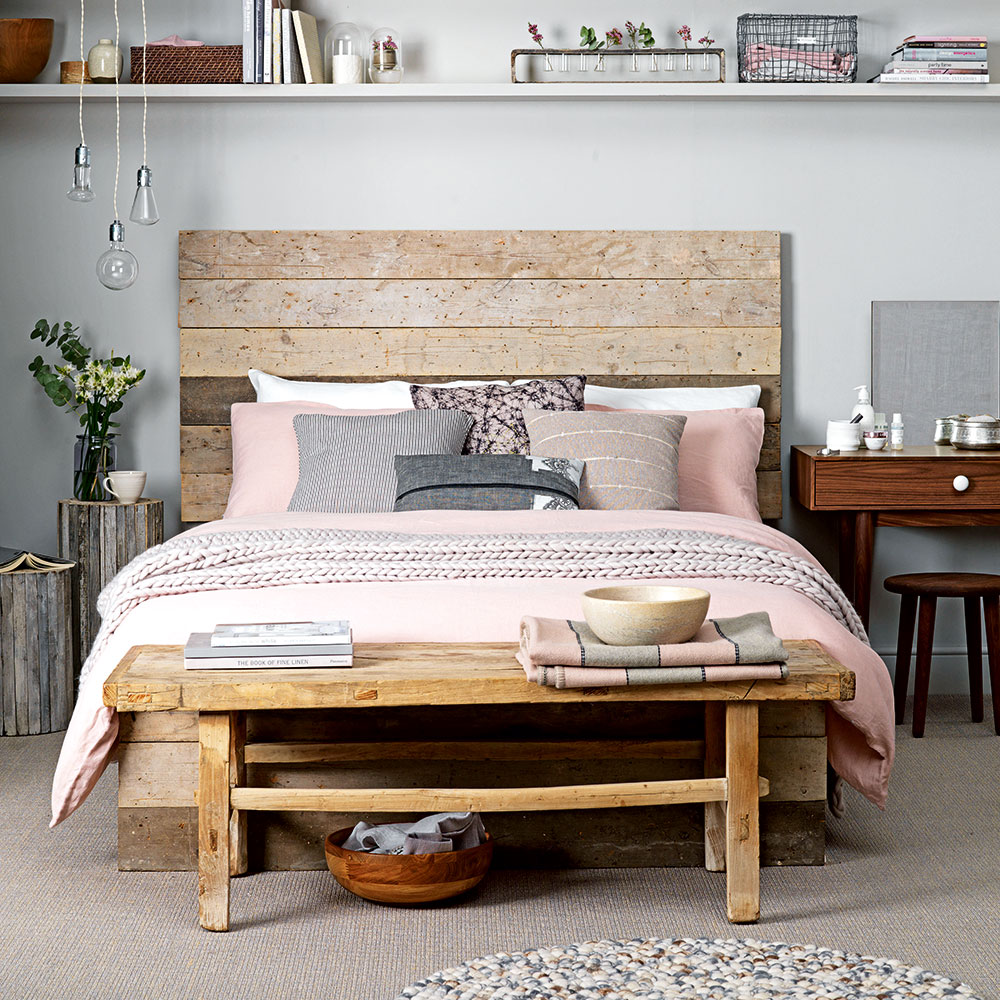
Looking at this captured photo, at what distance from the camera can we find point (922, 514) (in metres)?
3.90

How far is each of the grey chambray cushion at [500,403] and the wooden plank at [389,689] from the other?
167cm

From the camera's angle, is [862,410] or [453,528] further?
[862,410]

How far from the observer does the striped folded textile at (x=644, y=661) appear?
6.79ft

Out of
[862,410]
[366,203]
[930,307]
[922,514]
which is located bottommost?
[922,514]

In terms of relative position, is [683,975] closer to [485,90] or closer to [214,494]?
[214,494]

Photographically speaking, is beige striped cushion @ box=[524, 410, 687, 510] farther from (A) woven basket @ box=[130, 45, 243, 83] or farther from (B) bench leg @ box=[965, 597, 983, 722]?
(A) woven basket @ box=[130, 45, 243, 83]

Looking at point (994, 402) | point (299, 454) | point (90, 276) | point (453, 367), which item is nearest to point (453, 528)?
point (299, 454)

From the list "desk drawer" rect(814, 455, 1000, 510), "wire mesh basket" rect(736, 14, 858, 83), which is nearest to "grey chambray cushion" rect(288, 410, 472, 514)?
"desk drawer" rect(814, 455, 1000, 510)

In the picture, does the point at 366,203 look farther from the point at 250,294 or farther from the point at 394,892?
the point at 394,892

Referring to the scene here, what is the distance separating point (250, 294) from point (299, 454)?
812 millimetres

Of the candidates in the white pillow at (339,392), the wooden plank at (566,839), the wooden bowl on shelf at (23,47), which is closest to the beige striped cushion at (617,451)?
the white pillow at (339,392)

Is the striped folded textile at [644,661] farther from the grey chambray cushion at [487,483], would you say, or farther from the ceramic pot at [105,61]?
the ceramic pot at [105,61]

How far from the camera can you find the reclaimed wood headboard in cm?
422

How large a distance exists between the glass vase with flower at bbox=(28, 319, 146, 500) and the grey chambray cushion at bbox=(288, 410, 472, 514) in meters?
0.71
